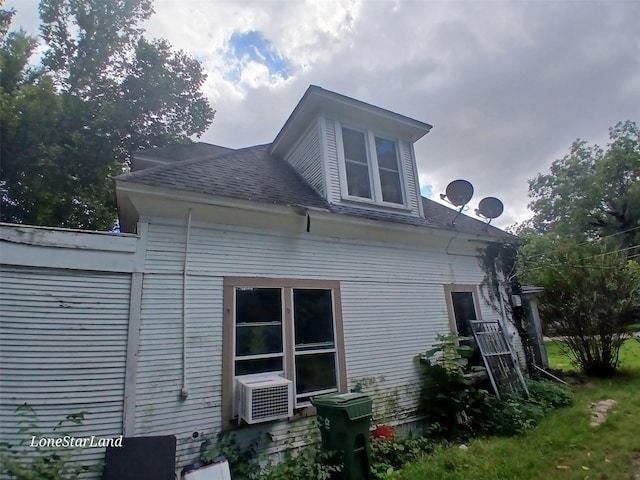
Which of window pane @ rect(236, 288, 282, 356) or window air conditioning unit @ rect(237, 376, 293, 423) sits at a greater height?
window pane @ rect(236, 288, 282, 356)

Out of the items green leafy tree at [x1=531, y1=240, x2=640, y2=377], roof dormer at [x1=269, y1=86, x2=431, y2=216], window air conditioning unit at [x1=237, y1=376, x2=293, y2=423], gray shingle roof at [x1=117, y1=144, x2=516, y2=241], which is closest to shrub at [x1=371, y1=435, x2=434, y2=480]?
window air conditioning unit at [x1=237, y1=376, x2=293, y2=423]

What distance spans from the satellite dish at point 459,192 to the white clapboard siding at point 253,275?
140 centimetres

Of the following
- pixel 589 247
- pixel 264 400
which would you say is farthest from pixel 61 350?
pixel 589 247

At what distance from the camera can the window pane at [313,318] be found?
16.1 feet

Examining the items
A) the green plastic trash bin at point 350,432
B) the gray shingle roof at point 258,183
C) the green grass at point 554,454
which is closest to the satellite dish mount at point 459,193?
the gray shingle roof at point 258,183

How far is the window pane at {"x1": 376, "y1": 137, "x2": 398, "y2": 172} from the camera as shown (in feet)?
23.0

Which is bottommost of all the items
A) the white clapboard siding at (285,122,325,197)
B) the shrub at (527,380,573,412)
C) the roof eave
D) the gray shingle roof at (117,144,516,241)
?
the shrub at (527,380,573,412)

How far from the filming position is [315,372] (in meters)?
4.86

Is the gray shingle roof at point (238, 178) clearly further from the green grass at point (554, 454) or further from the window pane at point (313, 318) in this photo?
the green grass at point (554, 454)

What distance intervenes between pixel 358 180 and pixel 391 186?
0.83 m

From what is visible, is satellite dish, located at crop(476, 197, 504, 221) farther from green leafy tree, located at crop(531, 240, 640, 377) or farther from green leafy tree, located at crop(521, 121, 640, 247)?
green leafy tree, located at crop(521, 121, 640, 247)

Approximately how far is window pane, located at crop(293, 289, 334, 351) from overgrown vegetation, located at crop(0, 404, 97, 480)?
8.94 feet

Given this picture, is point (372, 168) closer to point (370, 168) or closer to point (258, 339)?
point (370, 168)

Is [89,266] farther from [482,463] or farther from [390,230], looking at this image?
[482,463]
